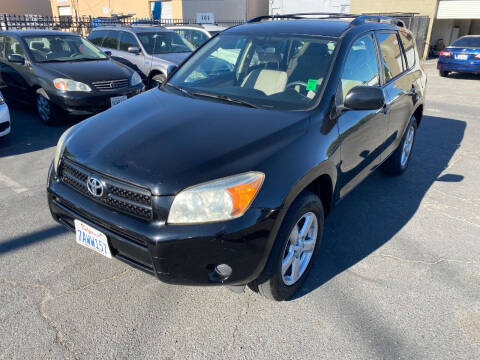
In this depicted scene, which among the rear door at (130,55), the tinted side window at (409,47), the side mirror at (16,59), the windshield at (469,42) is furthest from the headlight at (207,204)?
the windshield at (469,42)

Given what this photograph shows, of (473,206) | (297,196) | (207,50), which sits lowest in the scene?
(473,206)

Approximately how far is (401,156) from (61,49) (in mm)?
6320

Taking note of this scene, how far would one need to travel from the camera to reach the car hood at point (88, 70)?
20.8ft

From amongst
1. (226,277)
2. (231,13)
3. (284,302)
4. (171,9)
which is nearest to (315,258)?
(284,302)

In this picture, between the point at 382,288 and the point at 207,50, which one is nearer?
the point at 382,288

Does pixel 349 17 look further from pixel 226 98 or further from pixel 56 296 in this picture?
pixel 56 296

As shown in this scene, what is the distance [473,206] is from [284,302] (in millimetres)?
2754

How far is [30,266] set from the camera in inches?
115

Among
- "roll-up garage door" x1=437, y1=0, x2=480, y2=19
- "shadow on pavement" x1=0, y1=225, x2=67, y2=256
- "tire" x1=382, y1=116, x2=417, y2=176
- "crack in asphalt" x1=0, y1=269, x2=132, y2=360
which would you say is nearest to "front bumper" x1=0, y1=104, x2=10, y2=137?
"shadow on pavement" x1=0, y1=225, x2=67, y2=256

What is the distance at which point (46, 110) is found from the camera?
6.50m

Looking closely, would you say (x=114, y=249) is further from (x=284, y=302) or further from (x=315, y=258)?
(x=315, y=258)

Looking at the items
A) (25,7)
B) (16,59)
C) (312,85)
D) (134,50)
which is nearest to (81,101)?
(16,59)

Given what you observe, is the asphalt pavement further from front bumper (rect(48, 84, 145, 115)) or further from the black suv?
front bumper (rect(48, 84, 145, 115))

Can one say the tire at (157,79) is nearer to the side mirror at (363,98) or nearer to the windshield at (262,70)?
the windshield at (262,70)
